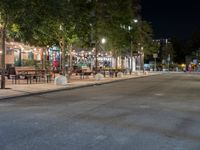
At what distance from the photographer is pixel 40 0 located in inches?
934

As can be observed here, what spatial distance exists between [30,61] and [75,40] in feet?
52.9

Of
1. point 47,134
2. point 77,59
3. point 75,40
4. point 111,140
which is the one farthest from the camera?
point 77,59

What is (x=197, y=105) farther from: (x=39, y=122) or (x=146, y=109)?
(x=39, y=122)

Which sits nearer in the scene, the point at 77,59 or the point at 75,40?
the point at 75,40

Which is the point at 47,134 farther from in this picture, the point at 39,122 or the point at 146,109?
the point at 146,109

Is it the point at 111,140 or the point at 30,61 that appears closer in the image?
the point at 111,140

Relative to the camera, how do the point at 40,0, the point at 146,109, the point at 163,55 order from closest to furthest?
the point at 146,109, the point at 40,0, the point at 163,55

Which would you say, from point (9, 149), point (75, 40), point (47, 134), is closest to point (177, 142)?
point (47, 134)

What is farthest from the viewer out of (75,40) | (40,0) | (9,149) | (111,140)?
(75,40)

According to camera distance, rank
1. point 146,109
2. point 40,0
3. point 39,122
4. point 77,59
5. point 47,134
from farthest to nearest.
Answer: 1. point 77,59
2. point 40,0
3. point 146,109
4. point 39,122
5. point 47,134

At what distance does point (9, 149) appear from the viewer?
8.49 m

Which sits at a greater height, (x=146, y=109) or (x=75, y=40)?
(x=75, y=40)

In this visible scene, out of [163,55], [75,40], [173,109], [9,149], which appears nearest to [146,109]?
[173,109]

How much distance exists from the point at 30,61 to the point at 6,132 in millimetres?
40096
